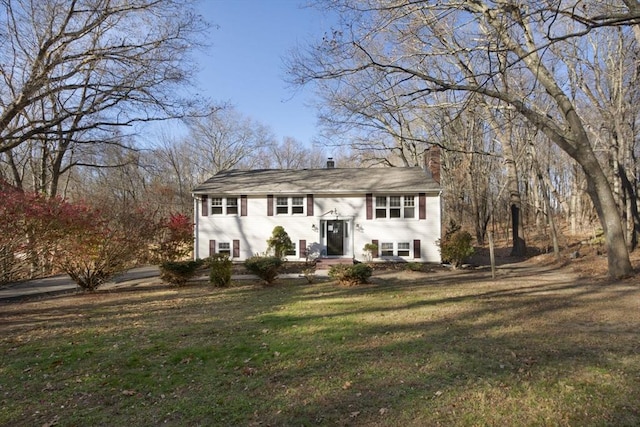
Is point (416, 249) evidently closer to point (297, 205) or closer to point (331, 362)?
point (297, 205)

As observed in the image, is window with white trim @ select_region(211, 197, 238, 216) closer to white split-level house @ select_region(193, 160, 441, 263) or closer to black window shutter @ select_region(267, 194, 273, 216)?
white split-level house @ select_region(193, 160, 441, 263)

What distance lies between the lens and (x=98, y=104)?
13.1 meters

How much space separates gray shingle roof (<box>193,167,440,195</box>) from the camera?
60.8ft

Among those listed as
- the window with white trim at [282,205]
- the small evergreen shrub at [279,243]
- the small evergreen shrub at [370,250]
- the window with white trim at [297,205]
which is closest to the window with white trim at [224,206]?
the window with white trim at [282,205]

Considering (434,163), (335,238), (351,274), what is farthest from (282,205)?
(434,163)

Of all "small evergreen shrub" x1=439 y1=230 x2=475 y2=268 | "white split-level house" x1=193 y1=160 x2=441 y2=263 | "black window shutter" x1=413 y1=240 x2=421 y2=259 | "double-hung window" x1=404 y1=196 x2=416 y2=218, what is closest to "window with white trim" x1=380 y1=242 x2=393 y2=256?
"white split-level house" x1=193 y1=160 x2=441 y2=263

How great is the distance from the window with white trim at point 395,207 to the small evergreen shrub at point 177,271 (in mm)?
9427

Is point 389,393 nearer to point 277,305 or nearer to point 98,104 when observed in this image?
point 277,305

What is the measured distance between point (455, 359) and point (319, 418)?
7.40 feet

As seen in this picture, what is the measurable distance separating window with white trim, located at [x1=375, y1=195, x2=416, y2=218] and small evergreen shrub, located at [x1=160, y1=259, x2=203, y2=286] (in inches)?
371

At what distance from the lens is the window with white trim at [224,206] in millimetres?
19328

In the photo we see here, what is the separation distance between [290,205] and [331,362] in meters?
14.5

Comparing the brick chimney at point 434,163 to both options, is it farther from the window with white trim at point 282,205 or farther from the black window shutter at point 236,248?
the black window shutter at point 236,248

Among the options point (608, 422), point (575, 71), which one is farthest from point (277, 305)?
point (575, 71)
